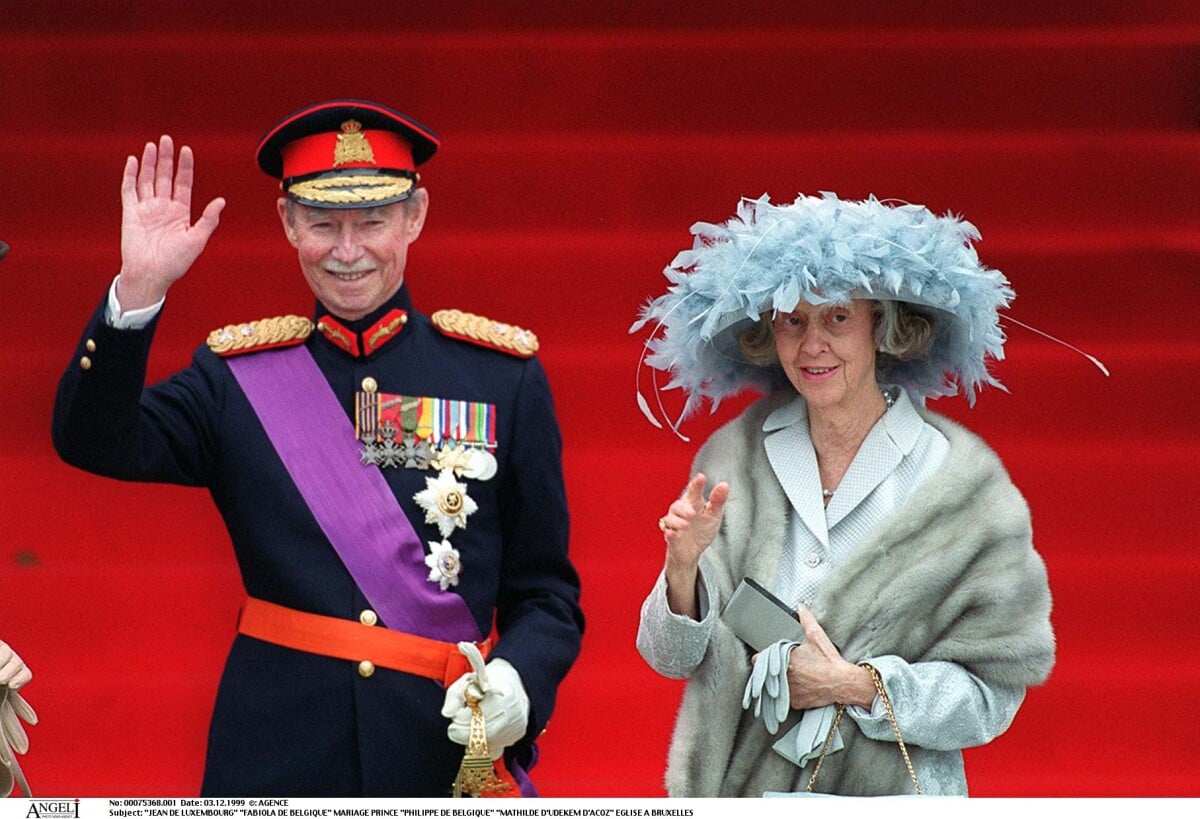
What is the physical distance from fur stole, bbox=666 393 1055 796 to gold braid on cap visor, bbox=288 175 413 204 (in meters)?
0.79

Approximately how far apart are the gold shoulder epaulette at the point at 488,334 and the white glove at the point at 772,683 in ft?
2.23

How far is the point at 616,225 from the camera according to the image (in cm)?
518

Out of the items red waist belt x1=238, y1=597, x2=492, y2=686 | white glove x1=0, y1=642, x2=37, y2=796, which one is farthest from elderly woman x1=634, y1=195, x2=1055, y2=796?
white glove x1=0, y1=642, x2=37, y2=796

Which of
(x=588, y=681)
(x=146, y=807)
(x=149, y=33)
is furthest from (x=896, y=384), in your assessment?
(x=149, y=33)

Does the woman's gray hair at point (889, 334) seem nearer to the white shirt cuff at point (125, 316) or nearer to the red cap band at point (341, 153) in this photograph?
the red cap band at point (341, 153)

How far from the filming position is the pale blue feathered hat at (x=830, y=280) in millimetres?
3424

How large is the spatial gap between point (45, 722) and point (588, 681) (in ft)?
4.18

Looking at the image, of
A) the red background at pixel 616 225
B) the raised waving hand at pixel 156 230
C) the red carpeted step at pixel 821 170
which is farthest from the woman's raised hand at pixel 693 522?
the red carpeted step at pixel 821 170

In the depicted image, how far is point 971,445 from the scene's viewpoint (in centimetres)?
351

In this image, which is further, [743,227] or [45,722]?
[45,722]

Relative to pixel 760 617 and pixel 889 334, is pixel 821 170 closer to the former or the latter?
pixel 889 334

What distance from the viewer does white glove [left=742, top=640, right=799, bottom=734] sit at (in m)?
3.41

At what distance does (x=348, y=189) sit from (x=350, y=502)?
509 mm

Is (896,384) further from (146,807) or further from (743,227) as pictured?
(146,807)
